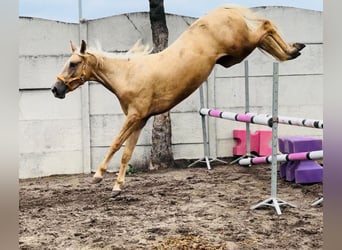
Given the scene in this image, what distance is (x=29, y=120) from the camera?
4.06 m

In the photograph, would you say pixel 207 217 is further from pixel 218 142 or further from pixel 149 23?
pixel 149 23

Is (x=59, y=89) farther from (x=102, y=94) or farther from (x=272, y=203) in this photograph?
(x=102, y=94)

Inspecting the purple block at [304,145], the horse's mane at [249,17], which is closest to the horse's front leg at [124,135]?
the horse's mane at [249,17]

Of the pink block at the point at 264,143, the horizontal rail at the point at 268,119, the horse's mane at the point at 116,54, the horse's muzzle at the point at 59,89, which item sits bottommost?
the pink block at the point at 264,143

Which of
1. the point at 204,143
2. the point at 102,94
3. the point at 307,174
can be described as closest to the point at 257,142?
the point at 204,143

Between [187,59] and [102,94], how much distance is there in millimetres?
2000

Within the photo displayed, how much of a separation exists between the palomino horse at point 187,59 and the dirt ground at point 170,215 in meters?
0.35

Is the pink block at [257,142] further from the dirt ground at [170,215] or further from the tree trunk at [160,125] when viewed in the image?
the tree trunk at [160,125]

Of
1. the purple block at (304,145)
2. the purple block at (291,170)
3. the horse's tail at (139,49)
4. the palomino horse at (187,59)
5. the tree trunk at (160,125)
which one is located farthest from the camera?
the tree trunk at (160,125)

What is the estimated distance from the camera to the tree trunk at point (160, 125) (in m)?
3.78

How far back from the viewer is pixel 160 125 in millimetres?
4051

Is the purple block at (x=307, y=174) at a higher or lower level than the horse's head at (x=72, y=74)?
lower

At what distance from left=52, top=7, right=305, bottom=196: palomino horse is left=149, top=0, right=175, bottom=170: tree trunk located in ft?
4.50
